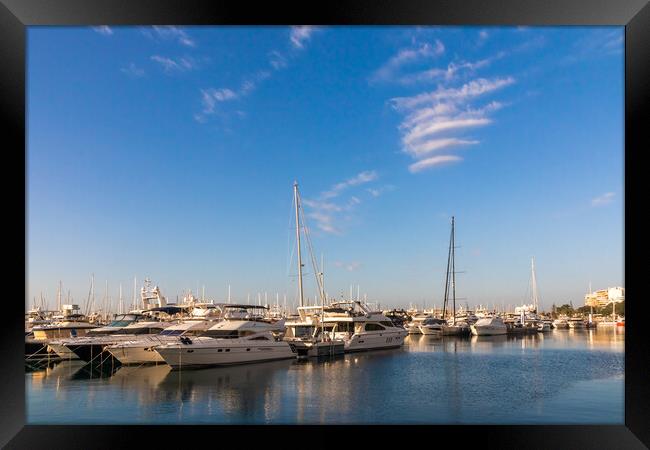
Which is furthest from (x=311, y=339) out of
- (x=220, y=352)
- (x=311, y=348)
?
(x=220, y=352)

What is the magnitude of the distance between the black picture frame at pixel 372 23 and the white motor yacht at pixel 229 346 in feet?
26.6

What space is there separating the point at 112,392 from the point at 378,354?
9316 millimetres

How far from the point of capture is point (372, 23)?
416 centimetres

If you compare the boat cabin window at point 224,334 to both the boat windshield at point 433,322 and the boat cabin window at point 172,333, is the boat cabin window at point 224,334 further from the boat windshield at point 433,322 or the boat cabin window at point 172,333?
the boat windshield at point 433,322

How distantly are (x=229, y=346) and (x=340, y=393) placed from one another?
4.48m

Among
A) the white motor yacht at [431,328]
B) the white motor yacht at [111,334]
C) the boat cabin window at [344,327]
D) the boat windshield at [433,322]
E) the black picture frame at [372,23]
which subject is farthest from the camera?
the boat windshield at [433,322]

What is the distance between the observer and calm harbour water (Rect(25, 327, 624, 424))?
7539mm

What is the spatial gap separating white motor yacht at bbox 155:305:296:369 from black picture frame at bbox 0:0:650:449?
812cm

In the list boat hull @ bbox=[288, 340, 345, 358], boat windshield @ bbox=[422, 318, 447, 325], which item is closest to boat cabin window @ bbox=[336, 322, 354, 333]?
boat hull @ bbox=[288, 340, 345, 358]

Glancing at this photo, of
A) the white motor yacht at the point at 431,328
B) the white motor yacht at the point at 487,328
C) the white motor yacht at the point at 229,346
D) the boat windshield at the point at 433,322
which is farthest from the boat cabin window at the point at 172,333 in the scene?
the white motor yacht at the point at 487,328

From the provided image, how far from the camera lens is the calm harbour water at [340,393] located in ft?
24.7

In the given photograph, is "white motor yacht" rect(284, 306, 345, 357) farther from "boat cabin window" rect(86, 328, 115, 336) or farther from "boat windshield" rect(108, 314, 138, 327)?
"boat cabin window" rect(86, 328, 115, 336)

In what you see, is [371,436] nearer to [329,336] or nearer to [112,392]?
[112,392]

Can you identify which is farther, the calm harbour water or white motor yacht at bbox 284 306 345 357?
white motor yacht at bbox 284 306 345 357
